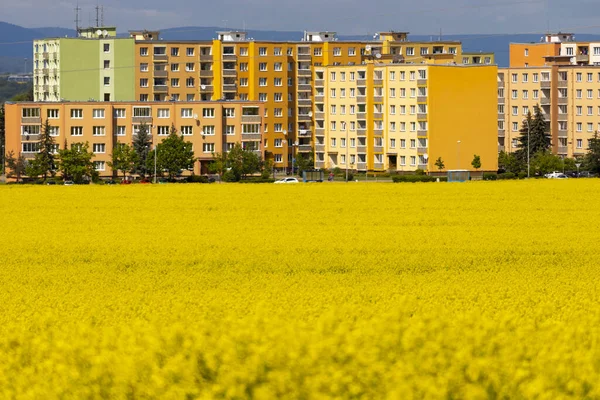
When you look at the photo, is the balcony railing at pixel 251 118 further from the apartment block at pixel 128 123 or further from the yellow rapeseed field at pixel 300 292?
the yellow rapeseed field at pixel 300 292

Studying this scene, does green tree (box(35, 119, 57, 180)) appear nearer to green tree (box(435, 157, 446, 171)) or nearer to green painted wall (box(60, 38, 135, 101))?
green painted wall (box(60, 38, 135, 101))

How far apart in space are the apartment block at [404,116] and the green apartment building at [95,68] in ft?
88.7

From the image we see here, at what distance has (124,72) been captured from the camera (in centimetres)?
14412

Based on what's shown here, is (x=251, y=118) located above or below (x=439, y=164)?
above

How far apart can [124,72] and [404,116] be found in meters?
40.5

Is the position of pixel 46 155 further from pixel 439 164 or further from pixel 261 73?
pixel 261 73

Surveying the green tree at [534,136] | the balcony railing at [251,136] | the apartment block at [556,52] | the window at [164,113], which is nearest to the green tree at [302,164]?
the balcony railing at [251,136]

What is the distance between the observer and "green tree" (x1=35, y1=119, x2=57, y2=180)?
343ft

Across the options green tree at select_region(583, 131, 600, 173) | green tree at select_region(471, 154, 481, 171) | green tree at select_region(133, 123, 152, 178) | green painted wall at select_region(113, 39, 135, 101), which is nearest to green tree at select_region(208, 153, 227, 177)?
green tree at select_region(133, 123, 152, 178)

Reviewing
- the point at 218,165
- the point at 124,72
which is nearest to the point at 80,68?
the point at 124,72

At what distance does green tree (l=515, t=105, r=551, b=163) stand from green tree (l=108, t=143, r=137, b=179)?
42707mm

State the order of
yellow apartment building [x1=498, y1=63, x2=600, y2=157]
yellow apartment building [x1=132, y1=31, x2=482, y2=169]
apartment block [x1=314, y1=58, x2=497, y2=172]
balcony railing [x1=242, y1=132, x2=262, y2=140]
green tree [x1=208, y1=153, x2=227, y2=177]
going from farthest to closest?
yellow apartment building [x1=132, y1=31, x2=482, y2=169] → yellow apartment building [x1=498, y1=63, x2=600, y2=157] → balcony railing [x1=242, y1=132, x2=262, y2=140] → apartment block [x1=314, y1=58, x2=497, y2=172] → green tree [x1=208, y1=153, x2=227, y2=177]

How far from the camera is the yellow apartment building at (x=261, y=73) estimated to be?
14162 cm

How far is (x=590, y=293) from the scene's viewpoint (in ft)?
48.7
